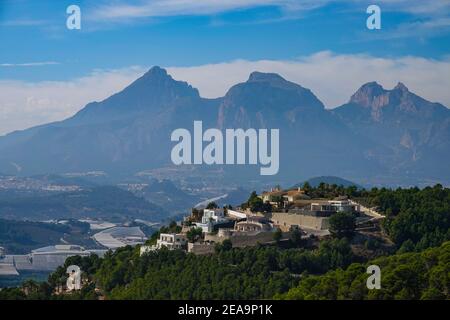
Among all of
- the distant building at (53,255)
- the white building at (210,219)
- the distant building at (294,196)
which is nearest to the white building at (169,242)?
the white building at (210,219)

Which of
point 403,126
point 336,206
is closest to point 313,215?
point 336,206

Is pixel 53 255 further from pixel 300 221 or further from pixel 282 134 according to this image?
pixel 282 134

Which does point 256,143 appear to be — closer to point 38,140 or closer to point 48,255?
point 48,255

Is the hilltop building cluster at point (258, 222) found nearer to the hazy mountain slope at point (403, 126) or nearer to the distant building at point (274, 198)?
the distant building at point (274, 198)

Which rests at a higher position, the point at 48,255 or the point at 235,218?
the point at 235,218

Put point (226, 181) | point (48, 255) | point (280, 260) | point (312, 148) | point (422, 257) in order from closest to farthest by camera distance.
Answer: point (422, 257) → point (280, 260) → point (48, 255) → point (226, 181) → point (312, 148)
